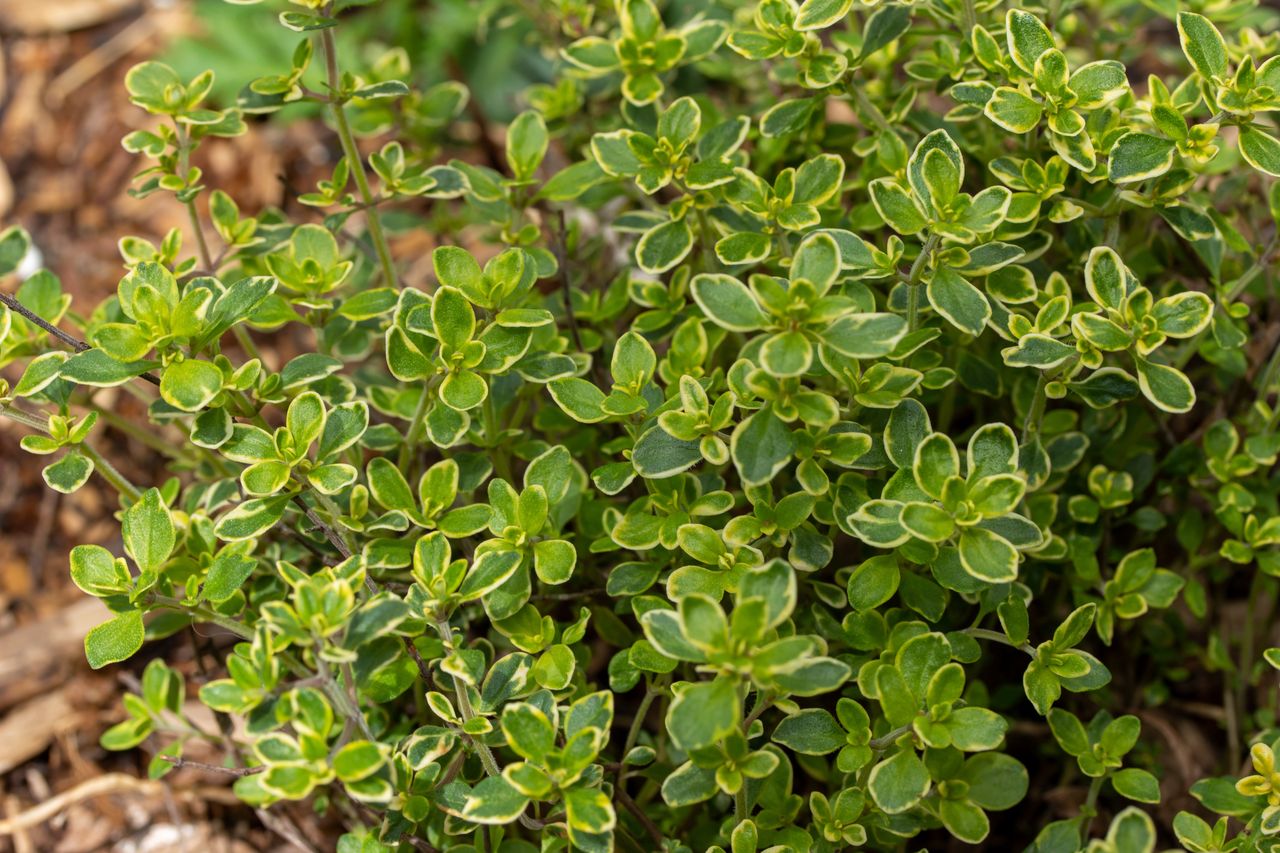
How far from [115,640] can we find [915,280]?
124cm

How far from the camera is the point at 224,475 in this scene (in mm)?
2078

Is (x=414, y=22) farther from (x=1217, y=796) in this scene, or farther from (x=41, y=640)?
(x=1217, y=796)

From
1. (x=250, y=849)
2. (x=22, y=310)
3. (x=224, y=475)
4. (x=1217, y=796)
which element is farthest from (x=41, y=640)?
(x=1217, y=796)

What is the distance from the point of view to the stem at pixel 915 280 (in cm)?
161

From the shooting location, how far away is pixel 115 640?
63.0 inches

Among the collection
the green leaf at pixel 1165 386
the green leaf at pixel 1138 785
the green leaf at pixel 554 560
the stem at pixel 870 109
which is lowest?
the green leaf at pixel 1138 785

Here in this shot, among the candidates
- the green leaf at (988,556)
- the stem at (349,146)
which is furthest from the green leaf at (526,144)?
the green leaf at (988,556)

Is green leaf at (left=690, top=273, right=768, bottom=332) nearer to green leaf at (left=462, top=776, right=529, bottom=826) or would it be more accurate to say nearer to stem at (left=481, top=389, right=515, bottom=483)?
stem at (left=481, top=389, right=515, bottom=483)

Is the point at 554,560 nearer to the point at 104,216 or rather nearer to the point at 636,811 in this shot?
the point at 636,811

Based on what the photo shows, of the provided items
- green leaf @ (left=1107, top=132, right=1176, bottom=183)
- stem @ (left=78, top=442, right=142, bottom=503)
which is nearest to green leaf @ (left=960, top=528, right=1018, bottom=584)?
green leaf @ (left=1107, top=132, right=1176, bottom=183)

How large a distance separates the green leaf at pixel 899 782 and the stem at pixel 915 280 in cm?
60

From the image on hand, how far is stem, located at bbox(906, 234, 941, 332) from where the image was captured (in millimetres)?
1610

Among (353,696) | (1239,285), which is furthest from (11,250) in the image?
(1239,285)

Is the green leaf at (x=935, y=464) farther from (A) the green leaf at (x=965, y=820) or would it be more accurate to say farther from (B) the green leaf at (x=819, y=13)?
(B) the green leaf at (x=819, y=13)
